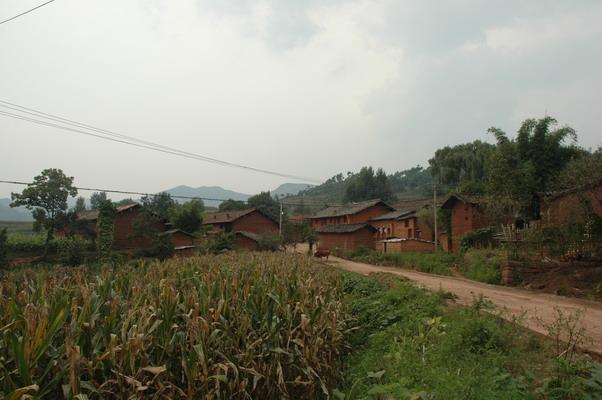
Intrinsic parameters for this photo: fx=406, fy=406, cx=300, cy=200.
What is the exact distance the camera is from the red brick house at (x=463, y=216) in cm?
2997

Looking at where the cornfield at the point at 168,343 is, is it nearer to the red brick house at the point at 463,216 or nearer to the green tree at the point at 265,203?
the red brick house at the point at 463,216

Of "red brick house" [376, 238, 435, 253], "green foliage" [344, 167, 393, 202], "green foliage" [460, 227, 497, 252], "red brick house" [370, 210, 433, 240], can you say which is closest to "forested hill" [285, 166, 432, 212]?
"green foliage" [344, 167, 393, 202]

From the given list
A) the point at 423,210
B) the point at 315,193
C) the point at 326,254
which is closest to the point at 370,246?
the point at 423,210

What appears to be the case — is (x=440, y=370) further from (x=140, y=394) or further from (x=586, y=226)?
(x=586, y=226)

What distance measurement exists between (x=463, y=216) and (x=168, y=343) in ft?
95.7

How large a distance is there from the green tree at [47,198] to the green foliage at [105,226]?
3.16m

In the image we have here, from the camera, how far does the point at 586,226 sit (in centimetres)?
1634

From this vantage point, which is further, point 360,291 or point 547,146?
point 547,146

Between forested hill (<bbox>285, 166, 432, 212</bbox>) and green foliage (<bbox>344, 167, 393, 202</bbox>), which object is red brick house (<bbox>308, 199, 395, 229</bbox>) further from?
green foliage (<bbox>344, 167, 393, 202</bbox>)

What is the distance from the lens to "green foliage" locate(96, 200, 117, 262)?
36994mm

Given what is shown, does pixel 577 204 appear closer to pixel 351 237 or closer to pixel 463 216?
pixel 463 216

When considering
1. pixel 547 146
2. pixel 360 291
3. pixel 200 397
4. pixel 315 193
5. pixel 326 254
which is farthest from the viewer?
pixel 315 193

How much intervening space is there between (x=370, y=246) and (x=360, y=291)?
32.4 metres

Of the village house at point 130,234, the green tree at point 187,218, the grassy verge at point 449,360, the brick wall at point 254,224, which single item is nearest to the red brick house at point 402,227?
the brick wall at point 254,224
